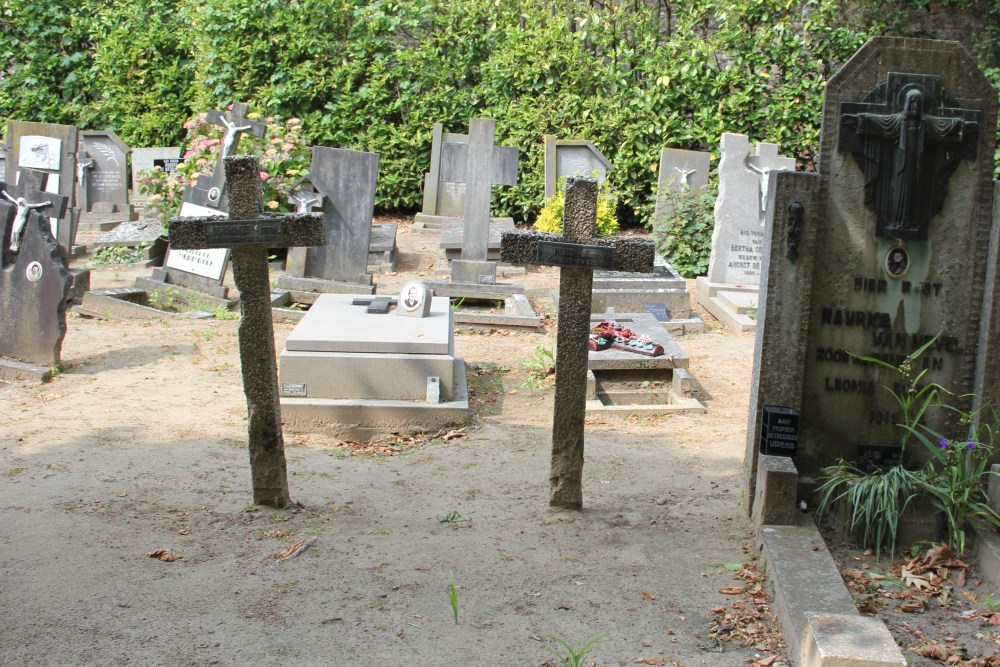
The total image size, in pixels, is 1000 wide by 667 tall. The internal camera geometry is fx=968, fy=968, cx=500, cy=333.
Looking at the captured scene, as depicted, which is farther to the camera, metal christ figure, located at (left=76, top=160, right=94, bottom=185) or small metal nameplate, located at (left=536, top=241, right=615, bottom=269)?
metal christ figure, located at (left=76, top=160, right=94, bottom=185)

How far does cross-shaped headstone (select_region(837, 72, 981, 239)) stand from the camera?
178 inches

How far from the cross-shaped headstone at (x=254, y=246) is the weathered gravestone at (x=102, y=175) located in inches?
470

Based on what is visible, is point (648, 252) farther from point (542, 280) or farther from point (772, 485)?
point (542, 280)

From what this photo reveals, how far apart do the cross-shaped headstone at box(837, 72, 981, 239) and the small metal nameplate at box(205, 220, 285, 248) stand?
8.97 ft

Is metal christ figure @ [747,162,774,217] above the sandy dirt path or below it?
above

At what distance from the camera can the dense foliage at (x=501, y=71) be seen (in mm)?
15180

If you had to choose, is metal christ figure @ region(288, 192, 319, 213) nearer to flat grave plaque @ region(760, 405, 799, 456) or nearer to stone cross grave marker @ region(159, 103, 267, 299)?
stone cross grave marker @ region(159, 103, 267, 299)

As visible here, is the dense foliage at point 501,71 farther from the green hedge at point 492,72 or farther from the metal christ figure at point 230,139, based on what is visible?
the metal christ figure at point 230,139

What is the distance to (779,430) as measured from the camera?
4.67 meters

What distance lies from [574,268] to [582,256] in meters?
0.07

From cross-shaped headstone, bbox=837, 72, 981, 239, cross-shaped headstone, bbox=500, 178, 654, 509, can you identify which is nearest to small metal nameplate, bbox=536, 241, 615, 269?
cross-shaped headstone, bbox=500, 178, 654, 509

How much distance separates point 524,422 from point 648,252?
8.39 feet

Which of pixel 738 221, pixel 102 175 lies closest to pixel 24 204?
pixel 738 221

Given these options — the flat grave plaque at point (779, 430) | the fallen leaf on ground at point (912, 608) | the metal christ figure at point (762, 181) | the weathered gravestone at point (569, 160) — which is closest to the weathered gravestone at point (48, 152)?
the weathered gravestone at point (569, 160)
